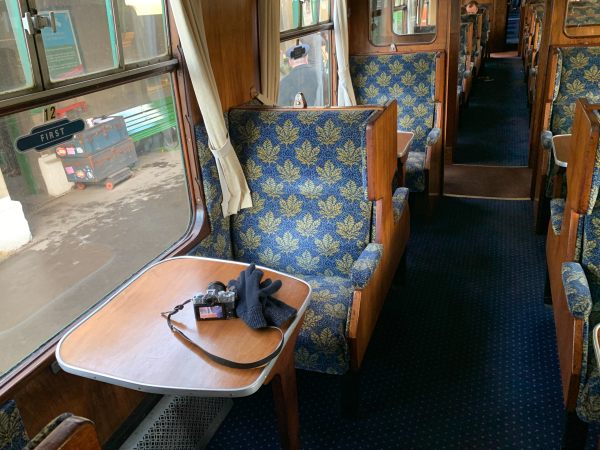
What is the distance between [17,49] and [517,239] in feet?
11.4

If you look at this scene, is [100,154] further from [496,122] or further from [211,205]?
[496,122]

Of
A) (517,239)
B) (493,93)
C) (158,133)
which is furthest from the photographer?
(493,93)

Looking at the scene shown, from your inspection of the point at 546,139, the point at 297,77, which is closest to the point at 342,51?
the point at 297,77

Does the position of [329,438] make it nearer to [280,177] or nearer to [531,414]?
[531,414]

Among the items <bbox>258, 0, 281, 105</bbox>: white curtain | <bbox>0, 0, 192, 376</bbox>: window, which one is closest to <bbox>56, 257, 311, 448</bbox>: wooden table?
<bbox>0, 0, 192, 376</bbox>: window

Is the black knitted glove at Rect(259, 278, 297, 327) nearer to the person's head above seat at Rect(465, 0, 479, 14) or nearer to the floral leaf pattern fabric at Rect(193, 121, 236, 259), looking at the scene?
the floral leaf pattern fabric at Rect(193, 121, 236, 259)

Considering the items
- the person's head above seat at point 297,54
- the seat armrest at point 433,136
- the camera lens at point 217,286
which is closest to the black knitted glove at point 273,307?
the camera lens at point 217,286

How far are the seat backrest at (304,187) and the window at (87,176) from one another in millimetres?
362

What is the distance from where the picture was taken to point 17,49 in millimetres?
1684

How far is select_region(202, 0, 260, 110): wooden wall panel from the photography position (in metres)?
2.55

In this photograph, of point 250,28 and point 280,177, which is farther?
point 250,28

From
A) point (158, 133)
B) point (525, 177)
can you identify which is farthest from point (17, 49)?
point (525, 177)

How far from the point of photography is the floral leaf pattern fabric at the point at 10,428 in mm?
1471

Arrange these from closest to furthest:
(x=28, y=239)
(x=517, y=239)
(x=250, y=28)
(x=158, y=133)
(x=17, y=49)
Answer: (x=17, y=49)
(x=28, y=239)
(x=158, y=133)
(x=250, y=28)
(x=517, y=239)
